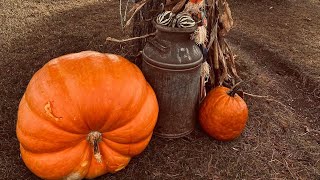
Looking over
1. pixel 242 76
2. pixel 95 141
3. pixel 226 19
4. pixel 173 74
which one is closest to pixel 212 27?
pixel 226 19

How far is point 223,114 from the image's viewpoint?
2.95m

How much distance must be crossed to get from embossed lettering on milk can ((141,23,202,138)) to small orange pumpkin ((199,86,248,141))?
0.47ft

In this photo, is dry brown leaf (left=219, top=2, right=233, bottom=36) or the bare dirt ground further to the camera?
dry brown leaf (left=219, top=2, right=233, bottom=36)

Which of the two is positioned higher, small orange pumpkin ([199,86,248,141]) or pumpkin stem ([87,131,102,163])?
pumpkin stem ([87,131,102,163])

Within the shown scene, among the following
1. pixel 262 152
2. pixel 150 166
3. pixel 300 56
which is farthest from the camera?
pixel 300 56

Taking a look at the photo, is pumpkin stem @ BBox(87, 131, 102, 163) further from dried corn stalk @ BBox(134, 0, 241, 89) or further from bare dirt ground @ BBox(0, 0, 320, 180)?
dried corn stalk @ BBox(134, 0, 241, 89)

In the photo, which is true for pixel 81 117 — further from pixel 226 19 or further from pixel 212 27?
pixel 226 19

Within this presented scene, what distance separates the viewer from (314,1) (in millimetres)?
7691

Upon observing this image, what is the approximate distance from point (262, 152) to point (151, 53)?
52.6 inches

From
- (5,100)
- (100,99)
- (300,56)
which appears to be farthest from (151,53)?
(300,56)

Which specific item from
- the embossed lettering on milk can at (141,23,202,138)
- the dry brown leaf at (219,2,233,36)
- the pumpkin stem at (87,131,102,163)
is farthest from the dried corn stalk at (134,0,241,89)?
the pumpkin stem at (87,131,102,163)

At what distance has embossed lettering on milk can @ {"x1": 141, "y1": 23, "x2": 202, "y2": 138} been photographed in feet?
9.07

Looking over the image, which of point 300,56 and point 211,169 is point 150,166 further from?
point 300,56

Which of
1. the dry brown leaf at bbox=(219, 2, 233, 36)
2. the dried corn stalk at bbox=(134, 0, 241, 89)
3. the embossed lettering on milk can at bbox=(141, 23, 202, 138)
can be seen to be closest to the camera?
the embossed lettering on milk can at bbox=(141, 23, 202, 138)
